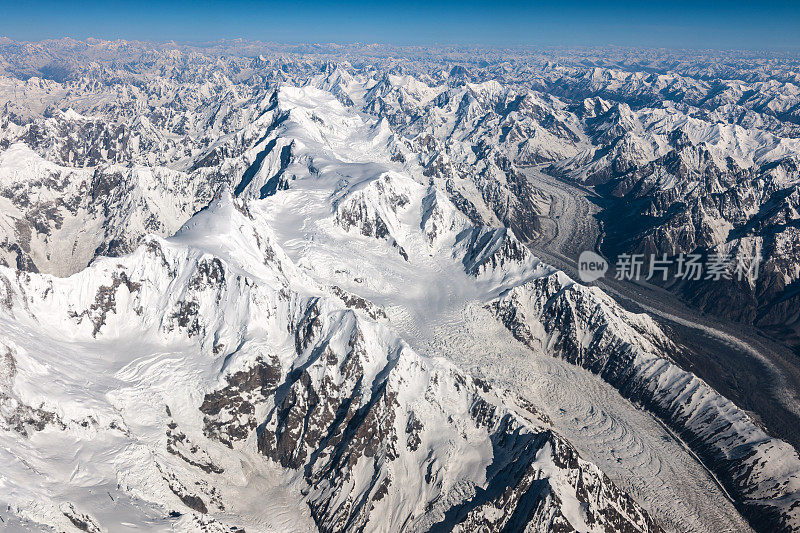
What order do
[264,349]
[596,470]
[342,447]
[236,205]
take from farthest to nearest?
[236,205]
[264,349]
[342,447]
[596,470]

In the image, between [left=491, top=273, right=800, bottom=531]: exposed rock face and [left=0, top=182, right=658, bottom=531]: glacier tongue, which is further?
[left=491, top=273, right=800, bottom=531]: exposed rock face

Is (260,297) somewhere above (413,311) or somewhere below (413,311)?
above

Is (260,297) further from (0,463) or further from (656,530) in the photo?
(656,530)

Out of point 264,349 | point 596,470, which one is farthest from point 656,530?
point 264,349

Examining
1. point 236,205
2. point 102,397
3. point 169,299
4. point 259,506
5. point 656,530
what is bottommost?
point 259,506

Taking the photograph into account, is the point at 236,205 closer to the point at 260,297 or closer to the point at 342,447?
the point at 260,297

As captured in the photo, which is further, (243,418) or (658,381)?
(658,381)

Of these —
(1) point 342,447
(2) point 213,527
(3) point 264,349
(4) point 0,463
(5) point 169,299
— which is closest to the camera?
(4) point 0,463

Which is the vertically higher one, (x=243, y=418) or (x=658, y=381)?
(x=658, y=381)

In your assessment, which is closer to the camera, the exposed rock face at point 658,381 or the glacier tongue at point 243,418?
the glacier tongue at point 243,418

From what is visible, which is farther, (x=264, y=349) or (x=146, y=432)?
(x=264, y=349)
